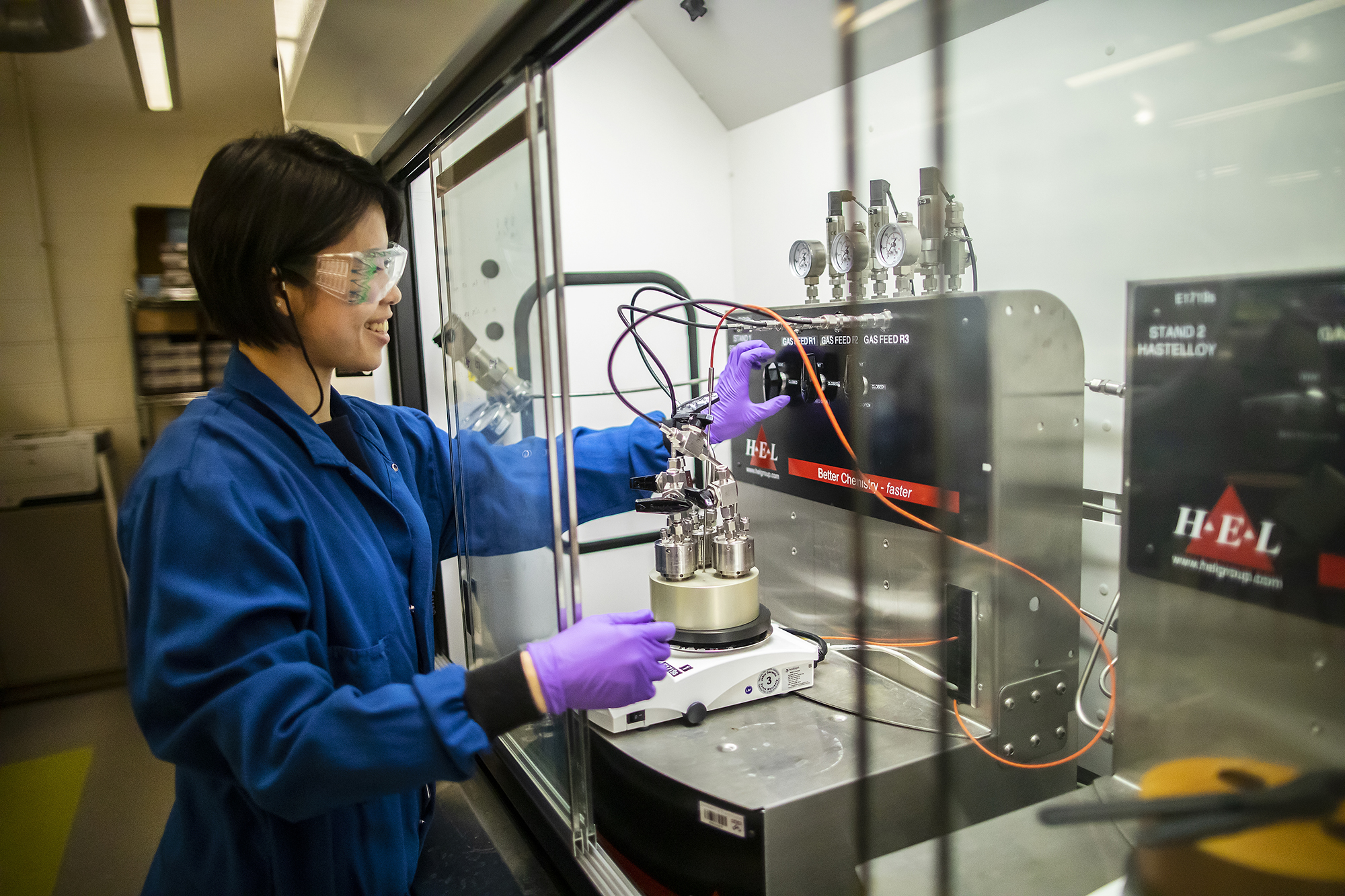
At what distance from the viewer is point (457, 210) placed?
1240mm

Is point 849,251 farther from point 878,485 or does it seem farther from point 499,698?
point 499,698

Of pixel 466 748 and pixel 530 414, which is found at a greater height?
pixel 530 414

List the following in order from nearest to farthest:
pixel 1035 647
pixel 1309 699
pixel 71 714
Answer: pixel 1309 699 → pixel 1035 647 → pixel 71 714

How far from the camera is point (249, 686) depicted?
726 mm

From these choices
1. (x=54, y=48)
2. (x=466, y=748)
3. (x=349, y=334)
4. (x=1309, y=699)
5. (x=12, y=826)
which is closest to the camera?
(x=1309, y=699)

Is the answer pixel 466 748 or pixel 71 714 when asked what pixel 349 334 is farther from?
pixel 71 714

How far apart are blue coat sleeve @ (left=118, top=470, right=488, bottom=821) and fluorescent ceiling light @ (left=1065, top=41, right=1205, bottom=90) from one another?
1335mm

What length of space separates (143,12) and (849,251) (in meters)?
2.14

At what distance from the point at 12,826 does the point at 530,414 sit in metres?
2.23

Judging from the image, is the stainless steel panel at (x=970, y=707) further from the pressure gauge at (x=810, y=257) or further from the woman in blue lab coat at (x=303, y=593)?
the pressure gauge at (x=810, y=257)

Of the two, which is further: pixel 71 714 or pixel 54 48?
pixel 71 714

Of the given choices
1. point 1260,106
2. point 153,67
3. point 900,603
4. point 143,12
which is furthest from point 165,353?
point 1260,106

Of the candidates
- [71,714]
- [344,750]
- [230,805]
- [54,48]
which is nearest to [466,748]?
[344,750]

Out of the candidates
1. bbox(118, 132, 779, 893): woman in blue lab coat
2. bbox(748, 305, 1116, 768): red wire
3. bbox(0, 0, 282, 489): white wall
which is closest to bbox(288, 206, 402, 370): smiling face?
bbox(118, 132, 779, 893): woman in blue lab coat
